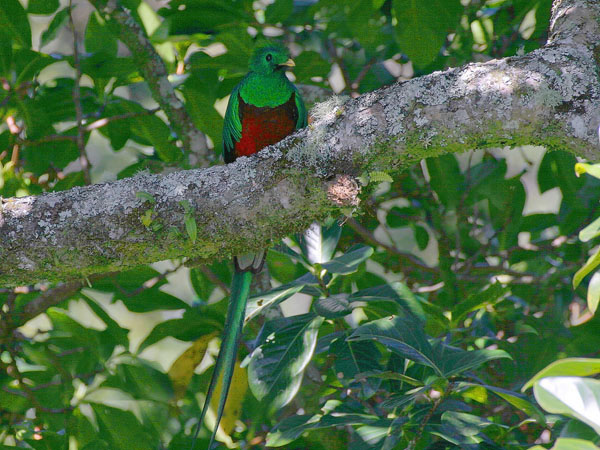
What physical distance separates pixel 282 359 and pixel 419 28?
1331 mm

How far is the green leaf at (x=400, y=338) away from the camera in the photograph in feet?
6.44

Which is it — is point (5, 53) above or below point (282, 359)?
above

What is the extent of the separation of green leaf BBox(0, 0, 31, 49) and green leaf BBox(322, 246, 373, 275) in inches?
65.8

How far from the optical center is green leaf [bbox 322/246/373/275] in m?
2.20

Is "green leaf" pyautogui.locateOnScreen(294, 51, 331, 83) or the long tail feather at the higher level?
"green leaf" pyautogui.locateOnScreen(294, 51, 331, 83)

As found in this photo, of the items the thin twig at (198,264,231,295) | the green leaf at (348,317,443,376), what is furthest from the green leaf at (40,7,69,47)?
the green leaf at (348,317,443,376)

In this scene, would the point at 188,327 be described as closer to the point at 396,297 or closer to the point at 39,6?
the point at 396,297

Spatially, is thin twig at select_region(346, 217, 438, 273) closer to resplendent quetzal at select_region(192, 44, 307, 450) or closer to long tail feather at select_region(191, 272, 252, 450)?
resplendent quetzal at select_region(192, 44, 307, 450)

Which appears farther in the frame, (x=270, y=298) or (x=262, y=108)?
(x=262, y=108)

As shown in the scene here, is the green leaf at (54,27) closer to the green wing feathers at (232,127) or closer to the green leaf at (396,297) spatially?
the green wing feathers at (232,127)

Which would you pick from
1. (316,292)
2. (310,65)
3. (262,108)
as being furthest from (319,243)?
(310,65)

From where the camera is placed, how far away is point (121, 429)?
2.45 meters

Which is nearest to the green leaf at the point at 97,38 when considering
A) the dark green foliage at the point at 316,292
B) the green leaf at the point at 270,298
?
the dark green foliage at the point at 316,292

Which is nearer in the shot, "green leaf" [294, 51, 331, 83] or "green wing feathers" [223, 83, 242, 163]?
"green wing feathers" [223, 83, 242, 163]
